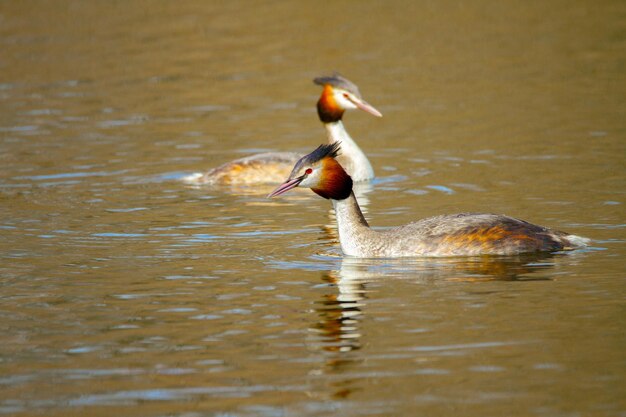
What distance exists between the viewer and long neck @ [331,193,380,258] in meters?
11.2

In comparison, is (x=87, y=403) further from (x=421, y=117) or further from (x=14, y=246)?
(x=421, y=117)

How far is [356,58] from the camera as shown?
24.9 meters

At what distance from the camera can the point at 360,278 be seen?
1048 cm

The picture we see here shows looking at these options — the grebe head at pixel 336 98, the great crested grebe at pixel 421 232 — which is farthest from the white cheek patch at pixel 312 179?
the grebe head at pixel 336 98

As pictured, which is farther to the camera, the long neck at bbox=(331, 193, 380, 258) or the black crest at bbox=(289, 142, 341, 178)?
the long neck at bbox=(331, 193, 380, 258)

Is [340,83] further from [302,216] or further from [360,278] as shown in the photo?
[360,278]

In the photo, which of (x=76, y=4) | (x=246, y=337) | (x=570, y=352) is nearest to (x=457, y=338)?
(x=570, y=352)

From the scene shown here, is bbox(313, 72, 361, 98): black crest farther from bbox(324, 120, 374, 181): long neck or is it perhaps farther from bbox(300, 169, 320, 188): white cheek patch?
bbox(300, 169, 320, 188): white cheek patch

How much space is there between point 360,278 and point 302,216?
3.26 m

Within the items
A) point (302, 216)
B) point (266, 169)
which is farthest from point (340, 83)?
point (302, 216)

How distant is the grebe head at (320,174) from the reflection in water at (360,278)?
25.3 inches

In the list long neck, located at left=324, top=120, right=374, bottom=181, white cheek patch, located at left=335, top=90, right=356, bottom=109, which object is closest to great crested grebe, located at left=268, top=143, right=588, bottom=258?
long neck, located at left=324, top=120, right=374, bottom=181

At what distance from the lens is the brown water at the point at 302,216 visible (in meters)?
7.87

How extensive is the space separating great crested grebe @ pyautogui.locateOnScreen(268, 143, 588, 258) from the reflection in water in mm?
89
